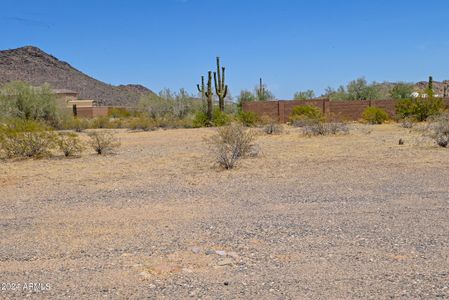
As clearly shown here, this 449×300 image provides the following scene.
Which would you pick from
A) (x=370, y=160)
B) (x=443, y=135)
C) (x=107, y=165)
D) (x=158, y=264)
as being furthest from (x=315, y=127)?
(x=158, y=264)

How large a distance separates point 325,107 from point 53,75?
2823 inches

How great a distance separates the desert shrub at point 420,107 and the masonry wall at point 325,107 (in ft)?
11.6

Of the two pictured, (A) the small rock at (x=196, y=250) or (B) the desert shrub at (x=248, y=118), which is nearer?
(A) the small rock at (x=196, y=250)

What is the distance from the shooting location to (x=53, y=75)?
316 ft

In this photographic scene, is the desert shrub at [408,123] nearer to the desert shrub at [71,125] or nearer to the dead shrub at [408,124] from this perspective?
the dead shrub at [408,124]

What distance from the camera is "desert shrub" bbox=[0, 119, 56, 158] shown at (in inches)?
648

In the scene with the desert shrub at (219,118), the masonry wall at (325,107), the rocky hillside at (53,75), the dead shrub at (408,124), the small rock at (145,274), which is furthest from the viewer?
the rocky hillside at (53,75)

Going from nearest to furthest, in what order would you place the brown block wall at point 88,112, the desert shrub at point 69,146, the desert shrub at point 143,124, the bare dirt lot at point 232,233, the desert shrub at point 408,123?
the bare dirt lot at point 232,233 < the desert shrub at point 69,146 < the desert shrub at point 408,123 < the desert shrub at point 143,124 < the brown block wall at point 88,112

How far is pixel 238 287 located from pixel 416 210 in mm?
3973

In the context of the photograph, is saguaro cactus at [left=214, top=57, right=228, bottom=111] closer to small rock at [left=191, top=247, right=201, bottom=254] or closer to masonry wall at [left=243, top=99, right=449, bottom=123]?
masonry wall at [left=243, top=99, right=449, bottom=123]

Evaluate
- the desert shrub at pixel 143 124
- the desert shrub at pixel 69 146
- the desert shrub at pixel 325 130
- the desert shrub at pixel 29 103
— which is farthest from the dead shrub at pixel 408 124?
the desert shrub at pixel 29 103

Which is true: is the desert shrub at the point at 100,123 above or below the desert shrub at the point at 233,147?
above

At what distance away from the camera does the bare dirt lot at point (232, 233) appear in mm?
4605

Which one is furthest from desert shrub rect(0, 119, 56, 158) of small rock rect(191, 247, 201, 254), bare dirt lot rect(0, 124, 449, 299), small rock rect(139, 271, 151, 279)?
small rock rect(139, 271, 151, 279)
